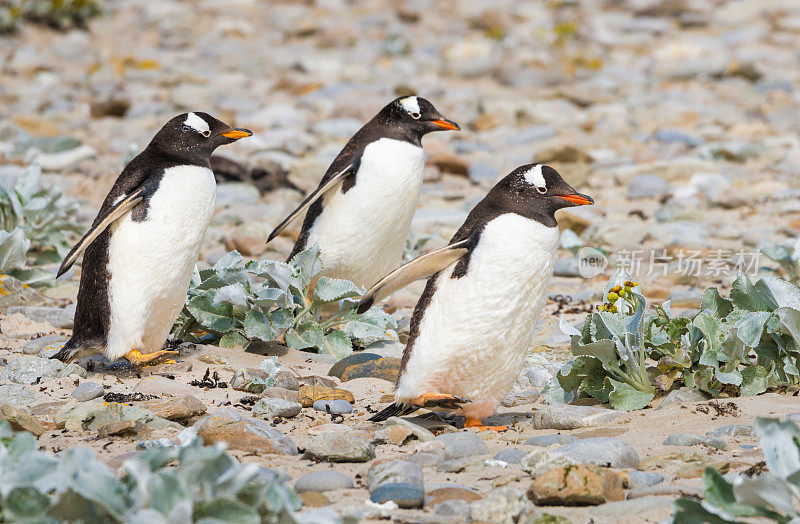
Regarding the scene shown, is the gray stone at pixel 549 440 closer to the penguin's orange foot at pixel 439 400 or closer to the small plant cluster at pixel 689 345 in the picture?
the penguin's orange foot at pixel 439 400

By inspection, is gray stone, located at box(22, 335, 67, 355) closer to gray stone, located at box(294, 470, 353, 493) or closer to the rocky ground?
the rocky ground

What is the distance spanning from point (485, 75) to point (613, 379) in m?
10.2

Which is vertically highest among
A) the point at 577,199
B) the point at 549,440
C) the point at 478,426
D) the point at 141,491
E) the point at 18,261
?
the point at 577,199

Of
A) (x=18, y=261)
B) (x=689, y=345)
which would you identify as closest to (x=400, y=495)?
(x=689, y=345)

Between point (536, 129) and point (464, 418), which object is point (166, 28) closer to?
point (536, 129)

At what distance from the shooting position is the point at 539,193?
12.3 feet

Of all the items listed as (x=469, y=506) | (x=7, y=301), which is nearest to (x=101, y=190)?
(x=7, y=301)

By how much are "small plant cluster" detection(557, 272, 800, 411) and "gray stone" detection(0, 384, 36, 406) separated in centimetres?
205

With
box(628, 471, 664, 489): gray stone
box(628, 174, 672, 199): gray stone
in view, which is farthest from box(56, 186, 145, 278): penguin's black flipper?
box(628, 174, 672, 199): gray stone

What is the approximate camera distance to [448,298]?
3707 mm

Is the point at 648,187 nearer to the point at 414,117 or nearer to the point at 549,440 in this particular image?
the point at 414,117

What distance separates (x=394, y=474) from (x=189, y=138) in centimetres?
215

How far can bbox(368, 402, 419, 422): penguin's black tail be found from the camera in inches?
146

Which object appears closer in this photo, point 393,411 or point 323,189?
point 393,411
